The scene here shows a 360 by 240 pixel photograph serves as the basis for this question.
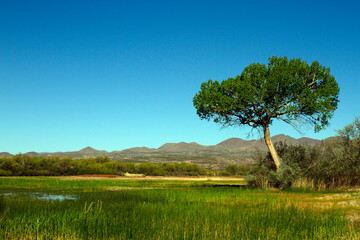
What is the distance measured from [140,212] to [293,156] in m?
18.4

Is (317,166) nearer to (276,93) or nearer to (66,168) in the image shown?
(276,93)

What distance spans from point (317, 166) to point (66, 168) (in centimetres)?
3655

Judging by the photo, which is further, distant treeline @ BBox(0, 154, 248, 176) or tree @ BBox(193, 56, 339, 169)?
distant treeline @ BBox(0, 154, 248, 176)

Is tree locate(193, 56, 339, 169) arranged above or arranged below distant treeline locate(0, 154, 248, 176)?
above

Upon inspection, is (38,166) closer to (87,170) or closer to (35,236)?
(87,170)

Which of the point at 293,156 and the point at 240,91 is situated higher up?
the point at 240,91

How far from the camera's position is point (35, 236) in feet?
24.3

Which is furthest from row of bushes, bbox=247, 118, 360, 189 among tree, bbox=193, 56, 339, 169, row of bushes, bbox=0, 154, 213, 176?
row of bushes, bbox=0, 154, 213, 176

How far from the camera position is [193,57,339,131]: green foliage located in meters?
24.8

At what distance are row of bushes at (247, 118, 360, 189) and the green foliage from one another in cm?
209

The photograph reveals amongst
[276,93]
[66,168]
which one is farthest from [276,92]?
[66,168]

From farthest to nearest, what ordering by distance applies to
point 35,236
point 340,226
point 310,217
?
1. point 310,217
2. point 340,226
3. point 35,236

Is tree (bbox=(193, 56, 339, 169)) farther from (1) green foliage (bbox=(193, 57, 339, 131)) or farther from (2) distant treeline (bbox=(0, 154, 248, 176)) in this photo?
(2) distant treeline (bbox=(0, 154, 248, 176))

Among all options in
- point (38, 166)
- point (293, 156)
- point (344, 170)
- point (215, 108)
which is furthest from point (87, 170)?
point (344, 170)
